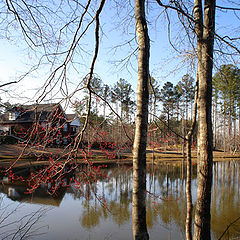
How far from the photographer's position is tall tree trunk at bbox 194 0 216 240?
3.57m

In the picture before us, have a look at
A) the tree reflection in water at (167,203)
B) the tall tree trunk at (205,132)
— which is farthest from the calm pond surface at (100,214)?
the tall tree trunk at (205,132)

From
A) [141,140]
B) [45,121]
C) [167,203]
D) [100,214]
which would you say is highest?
[45,121]

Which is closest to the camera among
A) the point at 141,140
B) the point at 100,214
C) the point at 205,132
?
the point at 141,140

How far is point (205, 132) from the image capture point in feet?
12.1

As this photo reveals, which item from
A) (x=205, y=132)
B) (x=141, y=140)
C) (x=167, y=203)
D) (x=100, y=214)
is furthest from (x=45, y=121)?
(x=167, y=203)

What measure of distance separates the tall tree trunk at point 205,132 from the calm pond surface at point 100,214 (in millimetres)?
1377

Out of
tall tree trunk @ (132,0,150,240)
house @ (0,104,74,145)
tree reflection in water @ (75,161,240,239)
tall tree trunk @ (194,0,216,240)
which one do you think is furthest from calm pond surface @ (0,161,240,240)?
tall tree trunk @ (132,0,150,240)

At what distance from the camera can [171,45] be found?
4.05m

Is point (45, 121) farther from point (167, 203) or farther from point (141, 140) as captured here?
point (167, 203)

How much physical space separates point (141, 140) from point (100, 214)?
7.07 metres

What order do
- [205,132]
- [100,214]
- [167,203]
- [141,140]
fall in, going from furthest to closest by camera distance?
[167,203]
[100,214]
[205,132]
[141,140]

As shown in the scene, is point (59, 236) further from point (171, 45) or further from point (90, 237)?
point (171, 45)

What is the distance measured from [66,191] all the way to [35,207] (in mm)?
2536

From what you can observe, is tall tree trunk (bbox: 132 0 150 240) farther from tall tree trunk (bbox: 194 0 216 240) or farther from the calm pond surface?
the calm pond surface
